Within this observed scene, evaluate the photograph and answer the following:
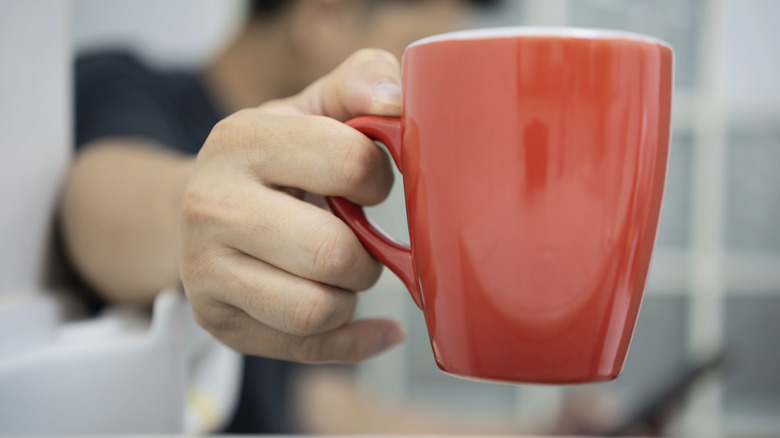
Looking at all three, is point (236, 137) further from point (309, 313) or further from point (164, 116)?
point (164, 116)

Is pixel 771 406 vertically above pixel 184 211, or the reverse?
pixel 184 211

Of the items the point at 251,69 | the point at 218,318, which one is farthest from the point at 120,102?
the point at 218,318

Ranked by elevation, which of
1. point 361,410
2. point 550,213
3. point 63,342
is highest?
Answer: point 550,213

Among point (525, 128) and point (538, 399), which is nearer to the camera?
point (525, 128)

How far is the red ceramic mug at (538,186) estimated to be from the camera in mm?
250

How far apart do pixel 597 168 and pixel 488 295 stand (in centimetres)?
7

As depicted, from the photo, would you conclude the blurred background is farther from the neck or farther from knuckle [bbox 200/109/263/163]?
knuckle [bbox 200/109/263/163]

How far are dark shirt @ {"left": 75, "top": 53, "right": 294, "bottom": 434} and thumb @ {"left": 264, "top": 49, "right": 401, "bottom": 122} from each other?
0.87 ft

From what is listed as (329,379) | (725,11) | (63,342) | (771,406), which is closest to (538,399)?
(771,406)

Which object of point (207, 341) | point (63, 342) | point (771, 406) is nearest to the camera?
point (63, 342)

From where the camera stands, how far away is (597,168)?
0.83 feet

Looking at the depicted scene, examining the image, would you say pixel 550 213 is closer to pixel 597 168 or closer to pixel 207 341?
pixel 597 168

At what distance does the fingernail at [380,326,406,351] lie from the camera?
0.37 m

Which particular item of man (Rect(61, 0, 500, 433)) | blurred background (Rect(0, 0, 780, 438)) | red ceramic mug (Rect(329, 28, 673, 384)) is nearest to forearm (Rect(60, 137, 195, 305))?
man (Rect(61, 0, 500, 433))
